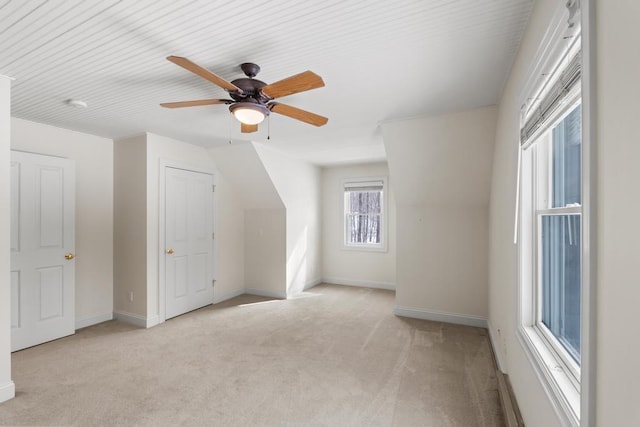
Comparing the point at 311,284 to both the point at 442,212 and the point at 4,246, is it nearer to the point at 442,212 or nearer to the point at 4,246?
the point at 442,212

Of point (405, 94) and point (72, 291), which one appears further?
point (72, 291)

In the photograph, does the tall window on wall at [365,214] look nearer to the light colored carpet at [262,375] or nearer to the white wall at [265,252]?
the white wall at [265,252]

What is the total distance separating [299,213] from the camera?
18.1 feet

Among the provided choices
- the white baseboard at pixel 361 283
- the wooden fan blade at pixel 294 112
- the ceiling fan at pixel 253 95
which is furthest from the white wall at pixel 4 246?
the white baseboard at pixel 361 283

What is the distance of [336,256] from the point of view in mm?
6180

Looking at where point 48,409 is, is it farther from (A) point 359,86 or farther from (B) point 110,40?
(A) point 359,86

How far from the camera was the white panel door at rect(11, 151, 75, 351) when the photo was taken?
10.4 feet

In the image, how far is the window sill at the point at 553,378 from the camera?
1148 mm

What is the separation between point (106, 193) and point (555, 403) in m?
4.77

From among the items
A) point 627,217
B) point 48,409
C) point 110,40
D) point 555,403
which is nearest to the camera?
point 627,217

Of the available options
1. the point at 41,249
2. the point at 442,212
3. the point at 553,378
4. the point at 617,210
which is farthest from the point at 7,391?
the point at 442,212

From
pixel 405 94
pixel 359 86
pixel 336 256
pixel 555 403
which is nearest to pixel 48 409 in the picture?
pixel 555 403

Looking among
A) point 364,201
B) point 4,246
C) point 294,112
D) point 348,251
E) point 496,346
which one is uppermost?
point 294,112

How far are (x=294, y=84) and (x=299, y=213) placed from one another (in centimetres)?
368
